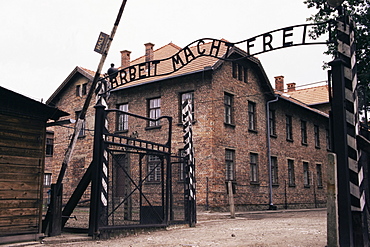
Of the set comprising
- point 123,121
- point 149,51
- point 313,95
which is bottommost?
point 123,121

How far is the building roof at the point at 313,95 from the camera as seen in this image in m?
35.7

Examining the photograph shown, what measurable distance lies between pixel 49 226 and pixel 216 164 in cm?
1209

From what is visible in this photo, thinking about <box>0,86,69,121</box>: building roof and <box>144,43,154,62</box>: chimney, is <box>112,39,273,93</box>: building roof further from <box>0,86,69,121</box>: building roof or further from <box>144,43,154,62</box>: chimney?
<box>0,86,69,121</box>: building roof

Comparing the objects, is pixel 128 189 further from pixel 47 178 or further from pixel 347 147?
pixel 47 178

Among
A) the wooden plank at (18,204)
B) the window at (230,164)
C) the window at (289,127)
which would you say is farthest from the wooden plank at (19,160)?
the window at (289,127)

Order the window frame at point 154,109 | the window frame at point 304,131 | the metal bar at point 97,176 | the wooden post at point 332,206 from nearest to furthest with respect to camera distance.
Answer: the wooden post at point 332,206
the metal bar at point 97,176
the window frame at point 154,109
the window frame at point 304,131

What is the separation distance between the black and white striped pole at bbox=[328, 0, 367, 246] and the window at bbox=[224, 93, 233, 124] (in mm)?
15248

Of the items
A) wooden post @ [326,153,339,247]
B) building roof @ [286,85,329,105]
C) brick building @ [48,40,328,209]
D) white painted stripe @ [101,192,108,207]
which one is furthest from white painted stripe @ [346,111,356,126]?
building roof @ [286,85,329,105]

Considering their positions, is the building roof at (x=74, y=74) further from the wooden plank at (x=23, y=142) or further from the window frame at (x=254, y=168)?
the wooden plank at (x=23, y=142)

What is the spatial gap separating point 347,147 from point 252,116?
1806 centimetres

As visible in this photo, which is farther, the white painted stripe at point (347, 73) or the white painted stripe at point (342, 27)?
the white painted stripe at point (342, 27)

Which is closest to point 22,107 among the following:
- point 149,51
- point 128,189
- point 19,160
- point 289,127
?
point 19,160

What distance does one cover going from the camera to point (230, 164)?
21.8 m

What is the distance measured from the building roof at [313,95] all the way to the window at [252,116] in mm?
13008
